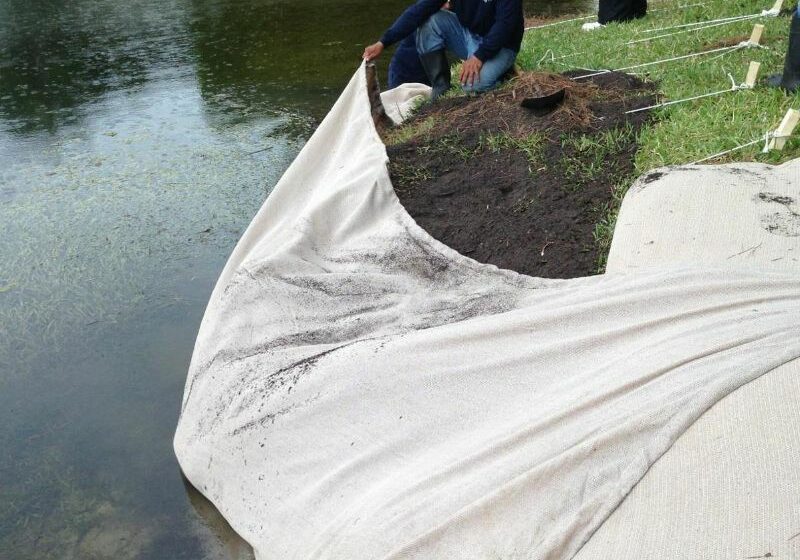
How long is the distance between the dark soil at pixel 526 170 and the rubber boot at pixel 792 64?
59 cm

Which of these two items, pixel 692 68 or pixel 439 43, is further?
pixel 439 43

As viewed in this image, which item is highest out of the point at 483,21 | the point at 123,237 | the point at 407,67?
the point at 483,21

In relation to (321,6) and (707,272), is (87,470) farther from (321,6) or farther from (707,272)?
(321,6)

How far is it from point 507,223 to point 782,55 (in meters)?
2.21

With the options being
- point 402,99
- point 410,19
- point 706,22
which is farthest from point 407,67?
point 706,22

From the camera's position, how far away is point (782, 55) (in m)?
4.22

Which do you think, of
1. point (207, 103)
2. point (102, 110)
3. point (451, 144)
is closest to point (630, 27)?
point (451, 144)

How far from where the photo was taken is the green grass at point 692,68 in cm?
323

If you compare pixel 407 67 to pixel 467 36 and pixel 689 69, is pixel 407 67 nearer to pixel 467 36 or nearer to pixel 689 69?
pixel 467 36

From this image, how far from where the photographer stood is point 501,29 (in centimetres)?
441

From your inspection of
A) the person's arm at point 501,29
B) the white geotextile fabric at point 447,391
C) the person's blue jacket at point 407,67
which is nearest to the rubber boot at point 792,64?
the person's arm at point 501,29

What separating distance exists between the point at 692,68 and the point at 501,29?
1.08 m

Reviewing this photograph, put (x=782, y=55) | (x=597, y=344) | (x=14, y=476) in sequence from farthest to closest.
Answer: (x=782, y=55) < (x=14, y=476) < (x=597, y=344)

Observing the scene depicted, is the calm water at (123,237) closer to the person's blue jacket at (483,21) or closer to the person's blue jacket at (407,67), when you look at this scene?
the person's blue jacket at (407,67)
